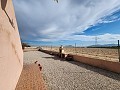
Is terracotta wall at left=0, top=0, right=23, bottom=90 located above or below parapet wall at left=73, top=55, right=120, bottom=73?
above

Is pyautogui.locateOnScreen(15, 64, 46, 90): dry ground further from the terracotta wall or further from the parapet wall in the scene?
the parapet wall

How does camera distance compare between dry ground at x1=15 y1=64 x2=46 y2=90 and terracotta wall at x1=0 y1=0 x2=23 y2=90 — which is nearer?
terracotta wall at x1=0 y1=0 x2=23 y2=90

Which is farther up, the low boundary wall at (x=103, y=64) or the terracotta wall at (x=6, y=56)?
the terracotta wall at (x=6, y=56)

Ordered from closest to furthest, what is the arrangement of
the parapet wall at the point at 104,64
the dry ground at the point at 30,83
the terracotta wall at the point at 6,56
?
the terracotta wall at the point at 6,56, the dry ground at the point at 30,83, the parapet wall at the point at 104,64

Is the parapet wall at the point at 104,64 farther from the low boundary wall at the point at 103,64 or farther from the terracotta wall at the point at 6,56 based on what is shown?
the terracotta wall at the point at 6,56

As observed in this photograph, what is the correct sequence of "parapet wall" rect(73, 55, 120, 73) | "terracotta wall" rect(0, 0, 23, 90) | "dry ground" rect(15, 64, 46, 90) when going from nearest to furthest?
"terracotta wall" rect(0, 0, 23, 90) < "dry ground" rect(15, 64, 46, 90) < "parapet wall" rect(73, 55, 120, 73)

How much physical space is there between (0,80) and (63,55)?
13892mm

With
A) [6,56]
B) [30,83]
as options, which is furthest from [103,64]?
[6,56]

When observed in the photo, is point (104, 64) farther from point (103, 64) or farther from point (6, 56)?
point (6, 56)

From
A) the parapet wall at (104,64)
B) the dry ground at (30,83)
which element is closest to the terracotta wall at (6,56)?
the dry ground at (30,83)

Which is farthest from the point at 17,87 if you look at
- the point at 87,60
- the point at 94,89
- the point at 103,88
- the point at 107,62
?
the point at 87,60

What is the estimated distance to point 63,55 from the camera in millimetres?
16312

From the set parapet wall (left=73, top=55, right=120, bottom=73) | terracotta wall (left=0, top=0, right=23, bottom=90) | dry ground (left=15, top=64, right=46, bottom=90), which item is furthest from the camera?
parapet wall (left=73, top=55, right=120, bottom=73)

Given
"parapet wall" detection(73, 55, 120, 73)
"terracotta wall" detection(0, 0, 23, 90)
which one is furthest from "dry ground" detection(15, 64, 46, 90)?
"parapet wall" detection(73, 55, 120, 73)
